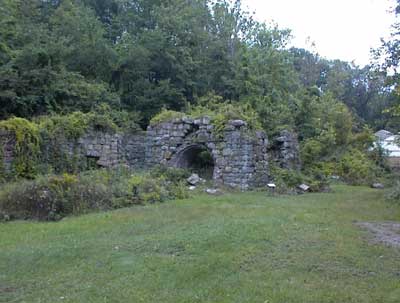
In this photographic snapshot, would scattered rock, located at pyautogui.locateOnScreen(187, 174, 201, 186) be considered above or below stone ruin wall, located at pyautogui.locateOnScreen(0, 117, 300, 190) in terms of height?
below

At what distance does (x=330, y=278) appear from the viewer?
5715mm

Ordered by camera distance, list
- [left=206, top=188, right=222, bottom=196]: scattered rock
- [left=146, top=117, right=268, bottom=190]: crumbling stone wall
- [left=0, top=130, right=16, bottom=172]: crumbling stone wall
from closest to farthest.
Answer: [left=0, top=130, right=16, bottom=172]: crumbling stone wall → [left=206, top=188, right=222, bottom=196]: scattered rock → [left=146, top=117, right=268, bottom=190]: crumbling stone wall

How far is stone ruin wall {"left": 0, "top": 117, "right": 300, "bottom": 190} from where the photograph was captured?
17.4 m

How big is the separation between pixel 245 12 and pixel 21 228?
26444mm

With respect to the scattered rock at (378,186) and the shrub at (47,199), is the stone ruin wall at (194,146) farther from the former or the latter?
the shrub at (47,199)

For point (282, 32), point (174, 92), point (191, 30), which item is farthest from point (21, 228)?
point (282, 32)

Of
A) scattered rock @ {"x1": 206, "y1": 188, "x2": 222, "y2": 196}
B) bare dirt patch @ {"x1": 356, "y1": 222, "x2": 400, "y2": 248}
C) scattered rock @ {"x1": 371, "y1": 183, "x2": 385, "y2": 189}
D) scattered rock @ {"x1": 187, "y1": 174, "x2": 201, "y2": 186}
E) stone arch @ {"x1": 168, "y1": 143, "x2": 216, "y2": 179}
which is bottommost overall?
scattered rock @ {"x1": 371, "y1": 183, "x2": 385, "y2": 189}

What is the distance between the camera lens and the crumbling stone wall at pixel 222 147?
17750mm

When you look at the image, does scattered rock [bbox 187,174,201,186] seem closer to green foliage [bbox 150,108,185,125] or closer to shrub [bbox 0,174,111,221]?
green foliage [bbox 150,108,185,125]

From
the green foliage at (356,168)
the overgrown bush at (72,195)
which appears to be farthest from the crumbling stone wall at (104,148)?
the green foliage at (356,168)

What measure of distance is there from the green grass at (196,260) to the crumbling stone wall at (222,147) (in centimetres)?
704

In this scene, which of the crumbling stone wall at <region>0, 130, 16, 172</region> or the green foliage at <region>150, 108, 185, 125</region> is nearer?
the crumbling stone wall at <region>0, 130, 16, 172</region>

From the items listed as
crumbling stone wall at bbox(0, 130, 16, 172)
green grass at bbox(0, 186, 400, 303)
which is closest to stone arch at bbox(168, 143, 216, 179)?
crumbling stone wall at bbox(0, 130, 16, 172)

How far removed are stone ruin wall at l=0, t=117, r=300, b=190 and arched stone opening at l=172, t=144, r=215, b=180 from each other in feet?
0.24
